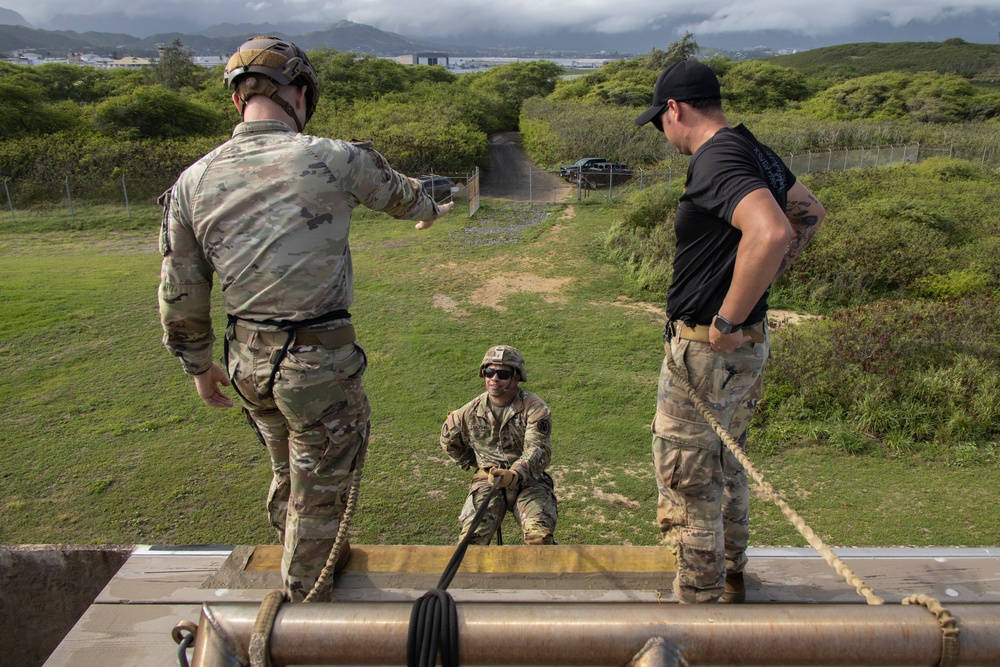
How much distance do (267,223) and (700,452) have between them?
1.72 m

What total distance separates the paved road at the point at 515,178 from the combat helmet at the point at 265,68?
1940 cm

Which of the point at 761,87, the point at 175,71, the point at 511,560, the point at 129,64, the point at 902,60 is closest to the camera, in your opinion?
the point at 511,560

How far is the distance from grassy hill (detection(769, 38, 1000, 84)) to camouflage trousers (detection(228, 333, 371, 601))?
60.5 metres

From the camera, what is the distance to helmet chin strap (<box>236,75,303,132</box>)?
2.44 m

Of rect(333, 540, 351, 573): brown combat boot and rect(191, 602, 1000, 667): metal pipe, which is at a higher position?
rect(191, 602, 1000, 667): metal pipe

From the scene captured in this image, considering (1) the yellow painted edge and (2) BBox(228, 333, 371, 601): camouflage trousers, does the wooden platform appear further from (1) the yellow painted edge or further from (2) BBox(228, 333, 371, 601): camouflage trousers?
(2) BBox(228, 333, 371, 601): camouflage trousers

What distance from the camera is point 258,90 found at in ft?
8.07

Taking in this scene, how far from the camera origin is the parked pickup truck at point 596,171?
2467cm

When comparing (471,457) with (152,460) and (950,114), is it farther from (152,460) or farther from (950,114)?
(950,114)

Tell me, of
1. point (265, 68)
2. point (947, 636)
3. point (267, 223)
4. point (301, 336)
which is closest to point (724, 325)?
point (947, 636)

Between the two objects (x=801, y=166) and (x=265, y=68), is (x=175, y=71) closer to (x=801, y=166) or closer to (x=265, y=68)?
(x=801, y=166)

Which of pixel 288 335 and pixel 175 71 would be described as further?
pixel 175 71

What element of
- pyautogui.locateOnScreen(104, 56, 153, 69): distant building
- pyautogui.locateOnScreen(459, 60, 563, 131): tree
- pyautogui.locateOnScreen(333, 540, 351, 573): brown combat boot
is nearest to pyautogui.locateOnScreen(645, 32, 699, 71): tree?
pyautogui.locateOnScreen(459, 60, 563, 131): tree

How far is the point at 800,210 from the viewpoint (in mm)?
2744
